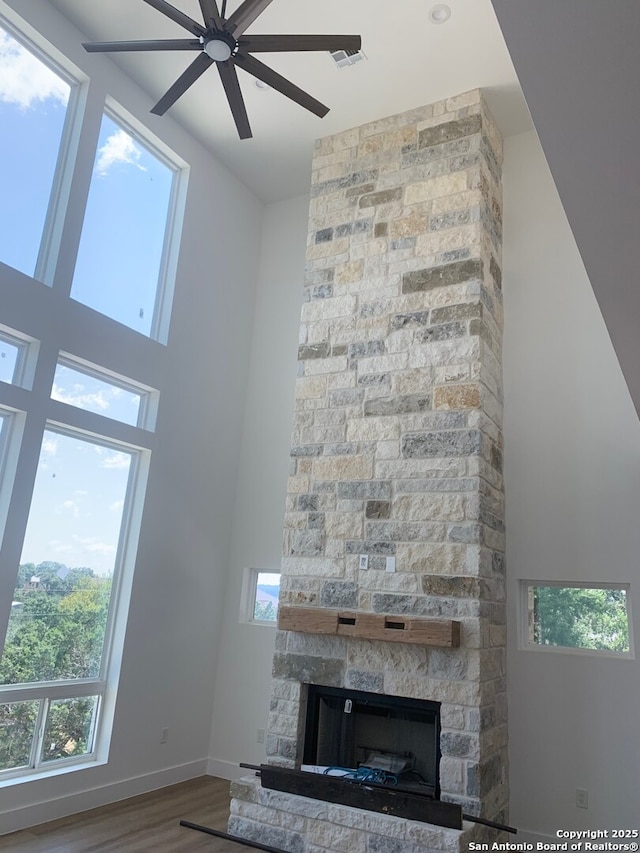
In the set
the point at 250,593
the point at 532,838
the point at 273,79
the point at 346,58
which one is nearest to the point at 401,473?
the point at 250,593

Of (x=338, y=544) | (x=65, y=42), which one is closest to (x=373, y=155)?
(x=65, y=42)

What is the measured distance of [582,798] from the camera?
13.9 feet

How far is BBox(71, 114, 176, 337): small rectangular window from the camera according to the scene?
16.7 feet

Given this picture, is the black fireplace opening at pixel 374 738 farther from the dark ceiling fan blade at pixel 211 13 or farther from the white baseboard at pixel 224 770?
the dark ceiling fan blade at pixel 211 13

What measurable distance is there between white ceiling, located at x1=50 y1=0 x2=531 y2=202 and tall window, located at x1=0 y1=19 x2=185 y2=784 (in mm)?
567

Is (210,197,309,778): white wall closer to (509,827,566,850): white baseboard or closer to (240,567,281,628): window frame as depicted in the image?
(240,567,281,628): window frame

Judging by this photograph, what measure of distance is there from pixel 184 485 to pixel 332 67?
3606 mm

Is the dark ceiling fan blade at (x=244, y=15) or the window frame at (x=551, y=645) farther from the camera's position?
the window frame at (x=551, y=645)

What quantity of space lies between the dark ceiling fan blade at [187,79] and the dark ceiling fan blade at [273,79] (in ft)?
0.67

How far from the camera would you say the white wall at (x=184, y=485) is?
4.89 metres

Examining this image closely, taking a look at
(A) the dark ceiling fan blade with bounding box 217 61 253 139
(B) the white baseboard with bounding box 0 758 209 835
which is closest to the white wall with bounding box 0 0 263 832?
(B) the white baseboard with bounding box 0 758 209 835

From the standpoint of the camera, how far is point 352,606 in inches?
182

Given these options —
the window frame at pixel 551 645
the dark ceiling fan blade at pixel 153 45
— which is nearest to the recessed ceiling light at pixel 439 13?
the dark ceiling fan blade at pixel 153 45

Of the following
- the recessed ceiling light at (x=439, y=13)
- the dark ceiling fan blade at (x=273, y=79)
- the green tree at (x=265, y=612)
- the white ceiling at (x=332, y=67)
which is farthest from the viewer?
the green tree at (x=265, y=612)
